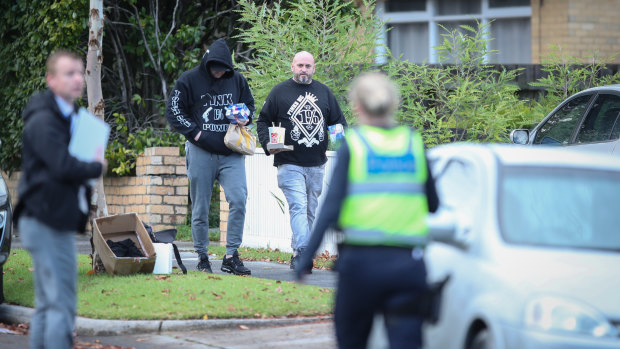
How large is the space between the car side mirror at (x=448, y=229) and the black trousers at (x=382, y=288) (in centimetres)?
66

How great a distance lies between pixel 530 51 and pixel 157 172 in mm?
9776

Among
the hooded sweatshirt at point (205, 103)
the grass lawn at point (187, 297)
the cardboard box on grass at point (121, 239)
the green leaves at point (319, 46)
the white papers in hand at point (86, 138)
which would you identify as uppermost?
the green leaves at point (319, 46)

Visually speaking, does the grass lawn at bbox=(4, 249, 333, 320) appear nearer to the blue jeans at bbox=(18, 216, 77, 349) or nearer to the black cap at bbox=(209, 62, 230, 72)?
the black cap at bbox=(209, 62, 230, 72)

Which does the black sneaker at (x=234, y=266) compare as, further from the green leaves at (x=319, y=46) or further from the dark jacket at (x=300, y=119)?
the green leaves at (x=319, y=46)

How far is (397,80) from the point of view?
12.7 m

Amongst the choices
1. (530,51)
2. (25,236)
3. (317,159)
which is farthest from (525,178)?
(530,51)

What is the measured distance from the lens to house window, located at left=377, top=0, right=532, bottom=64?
21.5 meters

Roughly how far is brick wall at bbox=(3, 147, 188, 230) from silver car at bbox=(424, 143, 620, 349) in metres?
10.3

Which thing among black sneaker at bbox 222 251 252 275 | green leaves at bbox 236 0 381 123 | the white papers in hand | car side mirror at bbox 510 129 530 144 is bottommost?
black sneaker at bbox 222 251 252 275

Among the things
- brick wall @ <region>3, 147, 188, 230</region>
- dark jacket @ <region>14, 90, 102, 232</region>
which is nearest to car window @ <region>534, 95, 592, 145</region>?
brick wall @ <region>3, 147, 188, 230</region>

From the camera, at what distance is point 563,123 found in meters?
10.6

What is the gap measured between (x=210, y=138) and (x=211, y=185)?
0.46 m

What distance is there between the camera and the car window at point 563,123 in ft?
33.9

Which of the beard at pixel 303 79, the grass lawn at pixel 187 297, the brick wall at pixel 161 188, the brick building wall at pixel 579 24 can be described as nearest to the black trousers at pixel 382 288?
the grass lawn at pixel 187 297
